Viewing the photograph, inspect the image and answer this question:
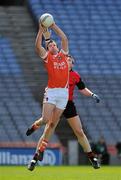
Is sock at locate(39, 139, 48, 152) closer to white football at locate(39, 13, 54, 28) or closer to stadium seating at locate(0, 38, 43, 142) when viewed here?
white football at locate(39, 13, 54, 28)

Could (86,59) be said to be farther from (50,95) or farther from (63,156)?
(50,95)

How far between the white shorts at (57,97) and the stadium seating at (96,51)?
11944mm

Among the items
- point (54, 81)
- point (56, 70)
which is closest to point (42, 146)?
point (54, 81)

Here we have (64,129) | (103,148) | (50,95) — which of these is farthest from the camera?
(64,129)

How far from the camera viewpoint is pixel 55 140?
2405 cm

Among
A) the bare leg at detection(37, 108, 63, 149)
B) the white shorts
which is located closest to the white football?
the white shorts

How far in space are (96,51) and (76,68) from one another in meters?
1.26

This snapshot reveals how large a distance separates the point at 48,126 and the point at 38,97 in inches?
505

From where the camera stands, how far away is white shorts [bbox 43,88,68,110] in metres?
12.5

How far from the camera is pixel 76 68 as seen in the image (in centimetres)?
2652

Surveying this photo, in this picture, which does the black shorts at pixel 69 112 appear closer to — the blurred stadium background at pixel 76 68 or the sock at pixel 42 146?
the sock at pixel 42 146

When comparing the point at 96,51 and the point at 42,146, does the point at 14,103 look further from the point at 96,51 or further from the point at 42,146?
the point at 42,146

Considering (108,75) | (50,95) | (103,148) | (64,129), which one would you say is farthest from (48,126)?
(108,75)
